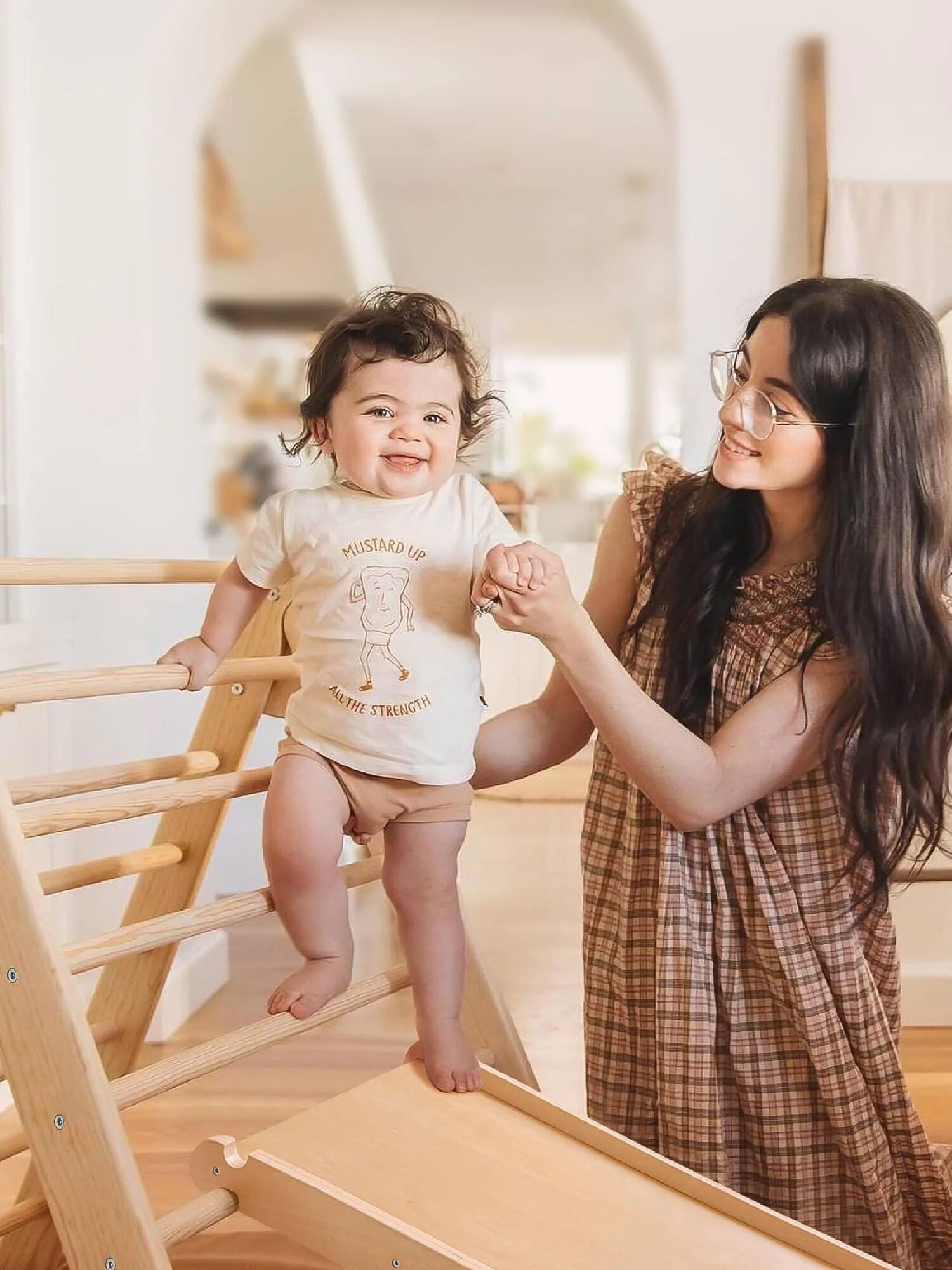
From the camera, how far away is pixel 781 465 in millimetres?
1459

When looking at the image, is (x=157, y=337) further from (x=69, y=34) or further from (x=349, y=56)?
(x=349, y=56)

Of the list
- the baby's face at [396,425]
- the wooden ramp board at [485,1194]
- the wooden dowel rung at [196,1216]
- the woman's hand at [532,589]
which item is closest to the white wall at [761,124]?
the baby's face at [396,425]

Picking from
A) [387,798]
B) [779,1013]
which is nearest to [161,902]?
[387,798]

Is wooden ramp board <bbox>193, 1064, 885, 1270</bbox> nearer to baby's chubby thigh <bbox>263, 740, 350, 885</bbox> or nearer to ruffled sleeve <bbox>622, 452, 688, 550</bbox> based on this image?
baby's chubby thigh <bbox>263, 740, 350, 885</bbox>

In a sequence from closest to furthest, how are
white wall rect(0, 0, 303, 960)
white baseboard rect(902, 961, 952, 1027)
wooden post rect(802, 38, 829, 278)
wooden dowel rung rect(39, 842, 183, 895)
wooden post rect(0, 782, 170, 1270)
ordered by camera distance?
wooden post rect(0, 782, 170, 1270)
wooden dowel rung rect(39, 842, 183, 895)
white wall rect(0, 0, 303, 960)
white baseboard rect(902, 961, 952, 1027)
wooden post rect(802, 38, 829, 278)

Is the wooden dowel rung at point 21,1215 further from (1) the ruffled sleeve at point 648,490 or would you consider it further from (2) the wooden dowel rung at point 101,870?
(1) the ruffled sleeve at point 648,490

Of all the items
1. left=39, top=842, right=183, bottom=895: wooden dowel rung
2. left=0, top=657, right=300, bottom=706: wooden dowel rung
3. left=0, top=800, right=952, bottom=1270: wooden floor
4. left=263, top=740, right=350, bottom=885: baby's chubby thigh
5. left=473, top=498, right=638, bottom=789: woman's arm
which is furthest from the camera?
left=0, top=800, right=952, bottom=1270: wooden floor

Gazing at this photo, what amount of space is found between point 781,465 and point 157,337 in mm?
1776

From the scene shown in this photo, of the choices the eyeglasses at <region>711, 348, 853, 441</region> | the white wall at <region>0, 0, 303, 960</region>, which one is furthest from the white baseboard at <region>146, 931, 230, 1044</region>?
the eyeglasses at <region>711, 348, 853, 441</region>

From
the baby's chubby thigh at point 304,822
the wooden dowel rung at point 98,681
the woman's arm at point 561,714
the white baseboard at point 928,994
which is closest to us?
the wooden dowel rung at point 98,681

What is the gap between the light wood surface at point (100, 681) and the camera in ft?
4.16

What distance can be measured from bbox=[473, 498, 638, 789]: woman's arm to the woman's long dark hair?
0.25 meters

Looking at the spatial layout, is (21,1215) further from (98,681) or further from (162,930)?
(98,681)

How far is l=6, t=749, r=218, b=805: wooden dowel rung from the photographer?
133cm
